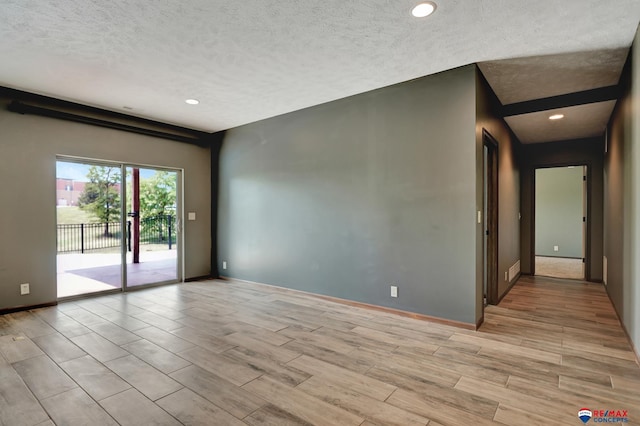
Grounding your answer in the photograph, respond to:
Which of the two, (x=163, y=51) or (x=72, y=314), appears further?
(x=72, y=314)

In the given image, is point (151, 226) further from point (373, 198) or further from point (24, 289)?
point (373, 198)

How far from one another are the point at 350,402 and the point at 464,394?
29.4 inches

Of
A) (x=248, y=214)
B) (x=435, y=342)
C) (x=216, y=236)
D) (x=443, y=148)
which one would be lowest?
(x=435, y=342)

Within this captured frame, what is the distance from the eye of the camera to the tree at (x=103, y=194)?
457 cm

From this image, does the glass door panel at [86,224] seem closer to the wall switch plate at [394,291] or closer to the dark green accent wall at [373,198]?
the dark green accent wall at [373,198]

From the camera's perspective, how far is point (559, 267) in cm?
675

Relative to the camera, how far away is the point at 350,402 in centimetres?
197

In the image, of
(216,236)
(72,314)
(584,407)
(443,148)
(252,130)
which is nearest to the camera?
(584,407)

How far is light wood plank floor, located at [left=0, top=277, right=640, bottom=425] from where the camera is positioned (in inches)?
74.0

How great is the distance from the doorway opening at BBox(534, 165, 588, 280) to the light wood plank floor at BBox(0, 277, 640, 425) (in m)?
4.81

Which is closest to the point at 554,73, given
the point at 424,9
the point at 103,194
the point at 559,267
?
the point at 424,9

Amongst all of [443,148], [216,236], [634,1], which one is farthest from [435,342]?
[216,236]

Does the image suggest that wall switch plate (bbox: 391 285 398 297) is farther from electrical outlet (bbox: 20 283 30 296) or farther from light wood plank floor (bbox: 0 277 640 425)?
electrical outlet (bbox: 20 283 30 296)

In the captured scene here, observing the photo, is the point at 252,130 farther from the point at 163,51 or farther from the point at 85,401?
the point at 85,401
